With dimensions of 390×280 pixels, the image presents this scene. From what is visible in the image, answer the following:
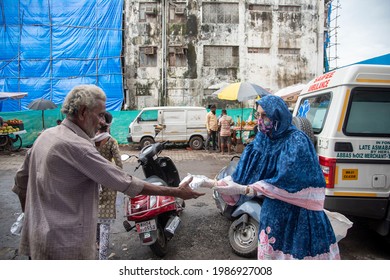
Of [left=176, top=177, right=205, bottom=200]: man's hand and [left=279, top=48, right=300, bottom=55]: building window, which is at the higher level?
[left=279, top=48, right=300, bottom=55]: building window

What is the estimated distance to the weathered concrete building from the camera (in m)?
17.7

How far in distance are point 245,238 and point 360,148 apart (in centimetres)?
146

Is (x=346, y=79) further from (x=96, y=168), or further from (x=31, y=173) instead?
(x=31, y=173)

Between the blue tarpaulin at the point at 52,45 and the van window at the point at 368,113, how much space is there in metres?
15.8

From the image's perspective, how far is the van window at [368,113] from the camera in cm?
294

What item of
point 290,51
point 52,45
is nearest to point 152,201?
point 52,45

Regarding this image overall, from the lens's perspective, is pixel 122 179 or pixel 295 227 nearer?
pixel 122 179

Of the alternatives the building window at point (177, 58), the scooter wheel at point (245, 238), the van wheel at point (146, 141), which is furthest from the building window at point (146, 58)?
the scooter wheel at point (245, 238)

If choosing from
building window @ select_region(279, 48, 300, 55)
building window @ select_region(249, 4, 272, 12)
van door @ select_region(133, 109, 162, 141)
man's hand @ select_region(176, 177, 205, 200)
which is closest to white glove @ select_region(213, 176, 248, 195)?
man's hand @ select_region(176, 177, 205, 200)

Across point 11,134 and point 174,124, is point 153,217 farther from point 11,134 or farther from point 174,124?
point 11,134

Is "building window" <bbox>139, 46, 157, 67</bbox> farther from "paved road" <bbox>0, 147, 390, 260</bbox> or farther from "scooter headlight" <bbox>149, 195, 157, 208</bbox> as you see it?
"scooter headlight" <bbox>149, 195, 157, 208</bbox>

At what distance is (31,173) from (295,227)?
1.51 meters

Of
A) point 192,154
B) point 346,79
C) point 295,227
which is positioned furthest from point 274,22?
point 295,227

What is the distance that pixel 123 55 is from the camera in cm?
1758
